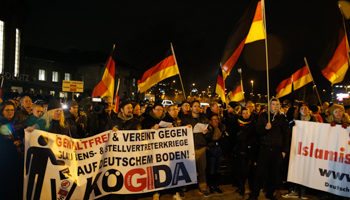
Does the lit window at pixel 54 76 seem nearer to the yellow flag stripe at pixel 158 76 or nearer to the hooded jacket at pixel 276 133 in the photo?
the yellow flag stripe at pixel 158 76

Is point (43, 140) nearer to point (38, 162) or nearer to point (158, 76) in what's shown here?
point (38, 162)

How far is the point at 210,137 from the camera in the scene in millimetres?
5426

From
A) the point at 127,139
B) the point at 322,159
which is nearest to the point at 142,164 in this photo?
the point at 127,139

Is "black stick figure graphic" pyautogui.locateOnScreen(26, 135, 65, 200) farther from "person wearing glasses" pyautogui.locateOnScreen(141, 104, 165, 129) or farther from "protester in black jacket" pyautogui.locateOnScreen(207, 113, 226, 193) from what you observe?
"protester in black jacket" pyautogui.locateOnScreen(207, 113, 226, 193)

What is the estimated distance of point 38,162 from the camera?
13.8 ft

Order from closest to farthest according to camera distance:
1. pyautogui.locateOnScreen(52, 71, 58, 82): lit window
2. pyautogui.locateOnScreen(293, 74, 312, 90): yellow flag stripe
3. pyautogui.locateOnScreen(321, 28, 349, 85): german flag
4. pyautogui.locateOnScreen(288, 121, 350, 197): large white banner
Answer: pyautogui.locateOnScreen(288, 121, 350, 197): large white banner → pyautogui.locateOnScreen(321, 28, 349, 85): german flag → pyautogui.locateOnScreen(293, 74, 312, 90): yellow flag stripe → pyautogui.locateOnScreen(52, 71, 58, 82): lit window

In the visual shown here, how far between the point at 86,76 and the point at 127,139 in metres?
50.6

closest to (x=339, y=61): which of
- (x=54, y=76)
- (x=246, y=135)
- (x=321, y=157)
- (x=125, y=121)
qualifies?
(x=321, y=157)

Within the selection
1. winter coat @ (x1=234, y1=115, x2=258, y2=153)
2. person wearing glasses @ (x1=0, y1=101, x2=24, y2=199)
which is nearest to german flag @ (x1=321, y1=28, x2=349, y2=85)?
winter coat @ (x1=234, y1=115, x2=258, y2=153)

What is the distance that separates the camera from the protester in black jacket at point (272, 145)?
5.18 metres

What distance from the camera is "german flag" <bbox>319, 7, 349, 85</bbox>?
20.8ft

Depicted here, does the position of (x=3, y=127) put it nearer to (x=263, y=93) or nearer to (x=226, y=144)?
(x=226, y=144)

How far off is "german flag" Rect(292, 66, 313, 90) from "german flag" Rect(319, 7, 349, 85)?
9.43 ft

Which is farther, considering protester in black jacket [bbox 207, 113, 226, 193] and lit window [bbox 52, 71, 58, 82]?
lit window [bbox 52, 71, 58, 82]
